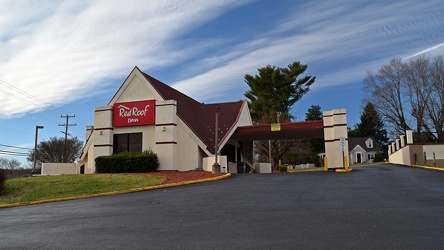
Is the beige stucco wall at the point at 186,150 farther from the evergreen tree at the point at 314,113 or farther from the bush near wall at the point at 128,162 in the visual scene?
the evergreen tree at the point at 314,113

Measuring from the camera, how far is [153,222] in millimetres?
8961

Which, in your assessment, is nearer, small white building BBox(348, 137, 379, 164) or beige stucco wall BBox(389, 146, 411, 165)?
beige stucco wall BBox(389, 146, 411, 165)

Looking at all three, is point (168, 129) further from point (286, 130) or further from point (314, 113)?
point (314, 113)

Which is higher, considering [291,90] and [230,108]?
[291,90]

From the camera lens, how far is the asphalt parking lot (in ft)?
21.7

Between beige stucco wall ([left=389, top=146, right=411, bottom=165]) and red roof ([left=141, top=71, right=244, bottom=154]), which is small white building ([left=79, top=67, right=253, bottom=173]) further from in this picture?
beige stucco wall ([left=389, top=146, right=411, bottom=165])

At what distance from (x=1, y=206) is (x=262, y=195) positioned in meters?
9.98

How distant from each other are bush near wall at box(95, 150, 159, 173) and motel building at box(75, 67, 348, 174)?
943 millimetres

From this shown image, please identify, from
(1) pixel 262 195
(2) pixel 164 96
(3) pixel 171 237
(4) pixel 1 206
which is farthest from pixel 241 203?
(2) pixel 164 96

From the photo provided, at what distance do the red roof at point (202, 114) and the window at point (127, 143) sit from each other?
3562 millimetres

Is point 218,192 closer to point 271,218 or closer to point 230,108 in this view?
point 271,218

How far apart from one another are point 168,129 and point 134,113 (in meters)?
3.24

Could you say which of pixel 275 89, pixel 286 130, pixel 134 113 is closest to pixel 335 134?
pixel 286 130

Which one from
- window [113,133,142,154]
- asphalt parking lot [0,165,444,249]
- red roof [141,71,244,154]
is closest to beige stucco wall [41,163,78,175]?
window [113,133,142,154]
